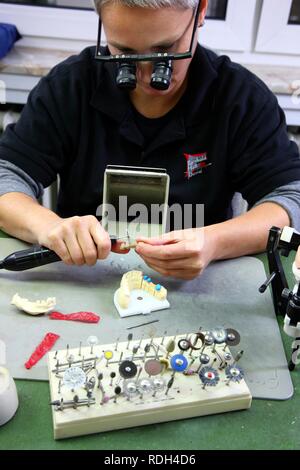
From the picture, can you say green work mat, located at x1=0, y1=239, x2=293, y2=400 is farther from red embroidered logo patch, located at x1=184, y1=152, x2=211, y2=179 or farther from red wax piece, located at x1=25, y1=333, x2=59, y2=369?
red embroidered logo patch, located at x1=184, y1=152, x2=211, y2=179

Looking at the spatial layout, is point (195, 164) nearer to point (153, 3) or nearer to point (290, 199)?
point (290, 199)

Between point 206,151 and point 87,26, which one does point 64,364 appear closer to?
point 206,151

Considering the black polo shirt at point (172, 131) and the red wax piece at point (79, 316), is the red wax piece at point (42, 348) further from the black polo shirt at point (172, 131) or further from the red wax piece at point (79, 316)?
the black polo shirt at point (172, 131)

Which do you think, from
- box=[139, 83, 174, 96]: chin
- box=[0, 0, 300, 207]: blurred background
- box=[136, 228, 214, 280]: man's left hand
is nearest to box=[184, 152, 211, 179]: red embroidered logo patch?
box=[139, 83, 174, 96]: chin

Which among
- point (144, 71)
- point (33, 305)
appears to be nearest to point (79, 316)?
point (33, 305)

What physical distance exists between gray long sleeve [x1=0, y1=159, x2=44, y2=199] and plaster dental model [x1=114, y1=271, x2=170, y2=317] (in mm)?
434

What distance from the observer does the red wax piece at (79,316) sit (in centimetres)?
95

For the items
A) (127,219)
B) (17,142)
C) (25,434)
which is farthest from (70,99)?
(25,434)

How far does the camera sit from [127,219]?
1.22 meters

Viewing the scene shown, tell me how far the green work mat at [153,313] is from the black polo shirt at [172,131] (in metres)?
0.29

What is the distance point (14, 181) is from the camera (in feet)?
4.17

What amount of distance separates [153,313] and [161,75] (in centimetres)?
54

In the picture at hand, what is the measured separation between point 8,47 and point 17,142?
83cm

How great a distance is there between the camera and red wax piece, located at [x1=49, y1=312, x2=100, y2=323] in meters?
0.95
